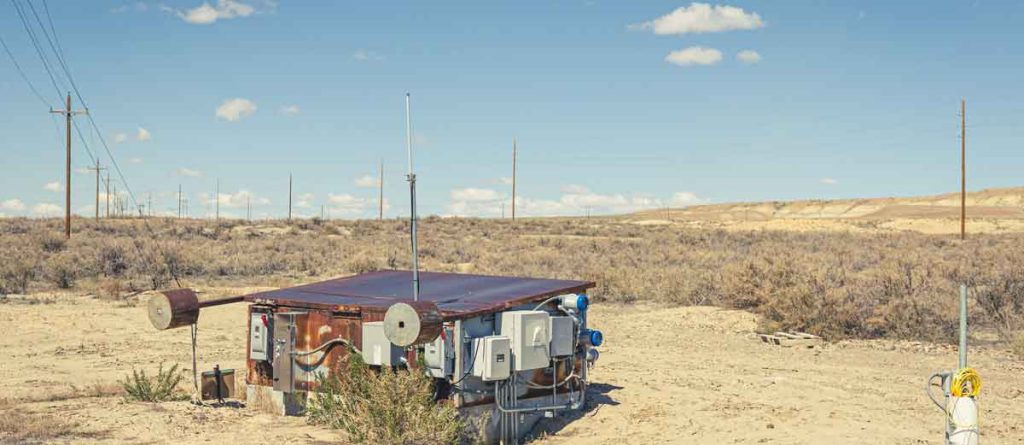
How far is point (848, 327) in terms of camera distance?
707 inches

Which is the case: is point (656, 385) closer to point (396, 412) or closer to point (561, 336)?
point (561, 336)

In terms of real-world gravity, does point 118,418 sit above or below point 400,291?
below

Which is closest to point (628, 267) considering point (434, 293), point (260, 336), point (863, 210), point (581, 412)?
point (581, 412)

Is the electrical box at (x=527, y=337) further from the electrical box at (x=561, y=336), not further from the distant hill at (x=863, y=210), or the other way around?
the distant hill at (x=863, y=210)

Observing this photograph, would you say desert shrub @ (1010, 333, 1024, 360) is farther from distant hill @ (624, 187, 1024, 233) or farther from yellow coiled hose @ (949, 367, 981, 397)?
distant hill @ (624, 187, 1024, 233)

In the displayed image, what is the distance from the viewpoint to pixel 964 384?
7.40 m

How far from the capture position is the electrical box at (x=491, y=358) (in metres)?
9.09

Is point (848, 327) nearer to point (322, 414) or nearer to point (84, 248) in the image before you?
point (322, 414)

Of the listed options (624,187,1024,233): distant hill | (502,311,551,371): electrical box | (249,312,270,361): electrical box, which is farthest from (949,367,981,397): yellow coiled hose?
(624,187,1024,233): distant hill

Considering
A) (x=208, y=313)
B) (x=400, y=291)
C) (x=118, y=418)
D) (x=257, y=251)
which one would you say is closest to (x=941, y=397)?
(x=400, y=291)

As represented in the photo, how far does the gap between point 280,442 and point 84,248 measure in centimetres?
2782

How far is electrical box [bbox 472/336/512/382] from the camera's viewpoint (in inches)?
358

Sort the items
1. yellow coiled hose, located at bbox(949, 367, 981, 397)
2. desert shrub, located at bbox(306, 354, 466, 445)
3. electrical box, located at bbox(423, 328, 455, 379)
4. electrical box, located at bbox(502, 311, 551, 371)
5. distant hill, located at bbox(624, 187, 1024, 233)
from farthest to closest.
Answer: distant hill, located at bbox(624, 187, 1024, 233), electrical box, located at bbox(502, 311, 551, 371), electrical box, located at bbox(423, 328, 455, 379), desert shrub, located at bbox(306, 354, 466, 445), yellow coiled hose, located at bbox(949, 367, 981, 397)

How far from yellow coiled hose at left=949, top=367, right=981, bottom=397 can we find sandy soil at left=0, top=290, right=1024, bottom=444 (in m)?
2.43
